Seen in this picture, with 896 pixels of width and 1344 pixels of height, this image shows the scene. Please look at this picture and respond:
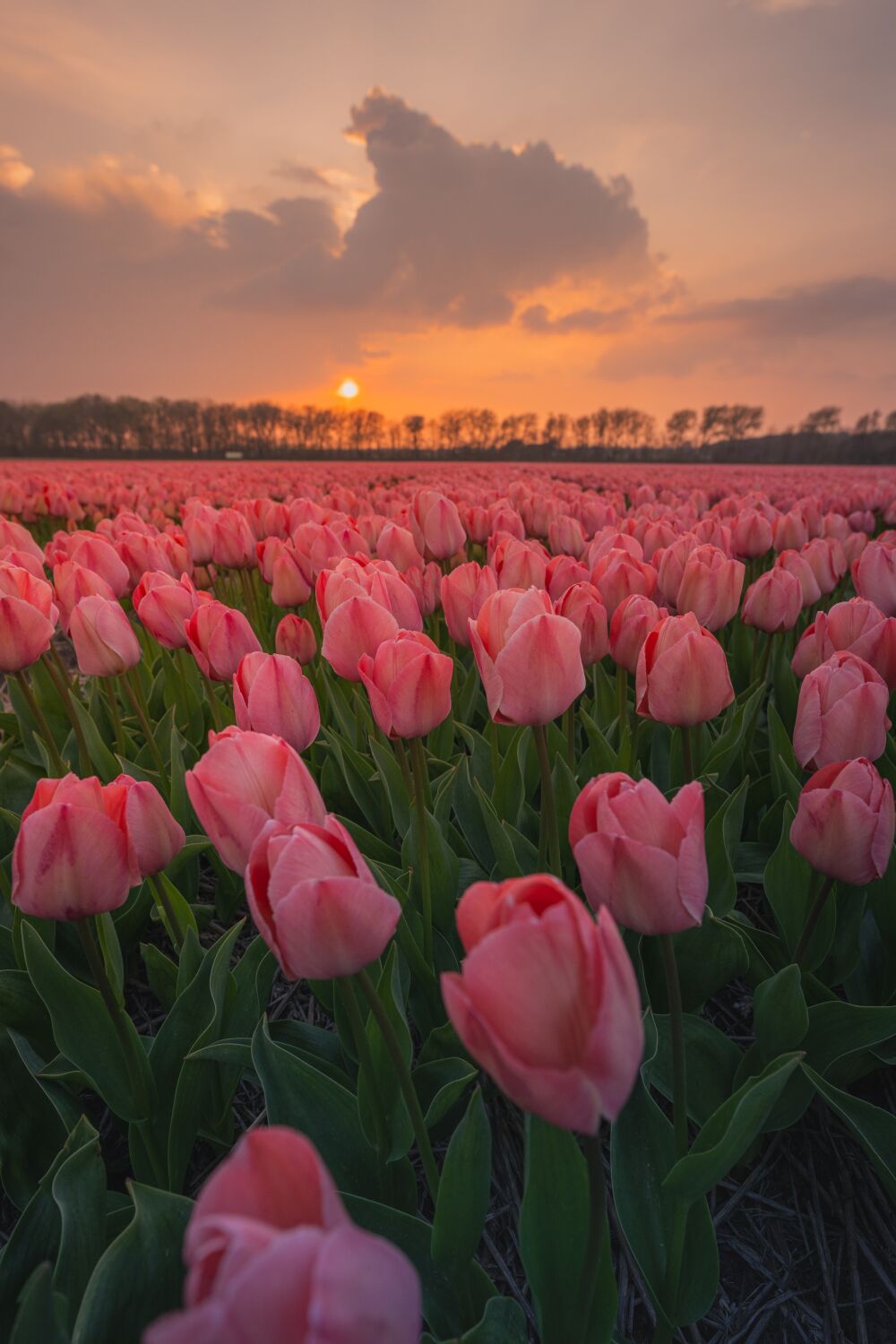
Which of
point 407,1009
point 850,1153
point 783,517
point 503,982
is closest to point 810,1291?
point 850,1153

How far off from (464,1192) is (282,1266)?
A: 2.15 feet

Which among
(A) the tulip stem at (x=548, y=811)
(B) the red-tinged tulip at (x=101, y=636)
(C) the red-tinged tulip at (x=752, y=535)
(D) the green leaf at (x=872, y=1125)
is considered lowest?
(D) the green leaf at (x=872, y=1125)

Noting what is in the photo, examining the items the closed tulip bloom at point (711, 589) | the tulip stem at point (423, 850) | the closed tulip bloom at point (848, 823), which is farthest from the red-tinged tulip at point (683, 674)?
the closed tulip bloom at point (711, 589)

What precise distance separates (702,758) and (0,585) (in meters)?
1.86

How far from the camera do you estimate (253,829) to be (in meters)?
0.86

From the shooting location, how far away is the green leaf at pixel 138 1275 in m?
0.78

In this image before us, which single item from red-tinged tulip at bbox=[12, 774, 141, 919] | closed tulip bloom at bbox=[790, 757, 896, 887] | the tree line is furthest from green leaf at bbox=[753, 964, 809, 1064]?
the tree line

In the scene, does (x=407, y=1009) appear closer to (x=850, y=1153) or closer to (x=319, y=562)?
(x=850, y=1153)

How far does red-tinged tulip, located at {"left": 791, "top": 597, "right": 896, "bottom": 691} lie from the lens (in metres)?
1.58

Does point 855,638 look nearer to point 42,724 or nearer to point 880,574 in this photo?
point 880,574

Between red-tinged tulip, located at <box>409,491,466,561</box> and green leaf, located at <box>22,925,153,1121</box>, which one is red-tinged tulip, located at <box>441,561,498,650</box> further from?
green leaf, located at <box>22,925,153,1121</box>

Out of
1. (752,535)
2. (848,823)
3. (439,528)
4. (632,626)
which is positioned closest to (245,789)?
(848,823)

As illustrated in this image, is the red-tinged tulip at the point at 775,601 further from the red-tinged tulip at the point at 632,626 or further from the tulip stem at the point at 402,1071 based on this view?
the tulip stem at the point at 402,1071

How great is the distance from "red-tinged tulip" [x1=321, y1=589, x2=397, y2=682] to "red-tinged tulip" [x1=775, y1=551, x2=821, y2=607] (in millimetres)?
1530
